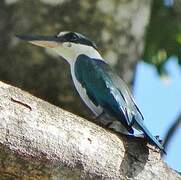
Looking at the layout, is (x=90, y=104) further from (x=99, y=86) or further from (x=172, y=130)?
(x=172, y=130)

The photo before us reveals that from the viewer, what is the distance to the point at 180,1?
6.07m

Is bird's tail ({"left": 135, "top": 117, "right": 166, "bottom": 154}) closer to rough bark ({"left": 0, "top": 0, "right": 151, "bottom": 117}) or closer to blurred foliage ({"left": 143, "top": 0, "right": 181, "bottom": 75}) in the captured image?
rough bark ({"left": 0, "top": 0, "right": 151, "bottom": 117})

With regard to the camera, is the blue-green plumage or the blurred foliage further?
the blurred foliage

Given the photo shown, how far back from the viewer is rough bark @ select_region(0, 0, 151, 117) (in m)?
4.25

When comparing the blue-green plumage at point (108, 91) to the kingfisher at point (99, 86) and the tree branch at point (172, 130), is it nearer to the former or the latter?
the kingfisher at point (99, 86)

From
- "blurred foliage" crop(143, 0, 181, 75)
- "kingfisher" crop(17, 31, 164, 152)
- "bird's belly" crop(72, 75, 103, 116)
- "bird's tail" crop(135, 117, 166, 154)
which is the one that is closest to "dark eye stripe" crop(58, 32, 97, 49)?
"kingfisher" crop(17, 31, 164, 152)

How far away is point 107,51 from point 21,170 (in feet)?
6.54

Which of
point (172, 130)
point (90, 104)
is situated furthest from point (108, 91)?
point (172, 130)

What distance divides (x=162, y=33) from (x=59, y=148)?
12.2 feet

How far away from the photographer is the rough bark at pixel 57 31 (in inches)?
167

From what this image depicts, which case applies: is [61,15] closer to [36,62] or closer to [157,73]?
[36,62]

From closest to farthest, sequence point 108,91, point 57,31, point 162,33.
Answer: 1. point 108,91
2. point 57,31
3. point 162,33

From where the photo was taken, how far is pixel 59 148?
2664mm

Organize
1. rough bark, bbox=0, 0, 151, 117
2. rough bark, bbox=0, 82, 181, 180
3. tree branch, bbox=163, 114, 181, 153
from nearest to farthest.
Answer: rough bark, bbox=0, 82, 181, 180
rough bark, bbox=0, 0, 151, 117
tree branch, bbox=163, 114, 181, 153
